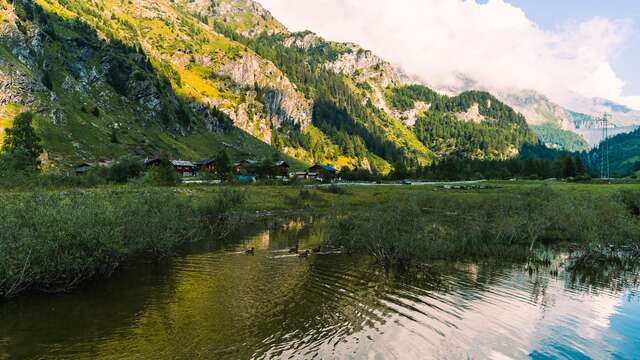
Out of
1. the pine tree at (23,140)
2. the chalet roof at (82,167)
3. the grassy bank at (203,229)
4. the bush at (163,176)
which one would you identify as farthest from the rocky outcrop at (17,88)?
the grassy bank at (203,229)

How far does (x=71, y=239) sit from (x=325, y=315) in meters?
23.3

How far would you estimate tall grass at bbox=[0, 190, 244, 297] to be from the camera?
107 feet

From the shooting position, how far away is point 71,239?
119ft

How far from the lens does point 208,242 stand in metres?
64.8

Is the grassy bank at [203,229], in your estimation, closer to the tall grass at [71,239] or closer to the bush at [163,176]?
the tall grass at [71,239]

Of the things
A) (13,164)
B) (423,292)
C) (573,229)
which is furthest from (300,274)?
(13,164)

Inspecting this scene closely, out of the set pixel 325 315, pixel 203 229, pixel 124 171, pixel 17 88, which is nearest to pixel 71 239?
pixel 325 315

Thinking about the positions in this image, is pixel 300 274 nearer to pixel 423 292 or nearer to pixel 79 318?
pixel 423 292

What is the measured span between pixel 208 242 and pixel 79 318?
34007 millimetres


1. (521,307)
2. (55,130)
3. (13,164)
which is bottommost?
(521,307)

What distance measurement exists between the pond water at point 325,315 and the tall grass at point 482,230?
15.5 ft

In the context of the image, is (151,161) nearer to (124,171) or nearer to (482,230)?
(124,171)

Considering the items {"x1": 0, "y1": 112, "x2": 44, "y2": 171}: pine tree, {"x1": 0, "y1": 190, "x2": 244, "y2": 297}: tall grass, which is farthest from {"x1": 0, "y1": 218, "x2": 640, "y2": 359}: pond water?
{"x1": 0, "y1": 112, "x2": 44, "y2": 171}: pine tree

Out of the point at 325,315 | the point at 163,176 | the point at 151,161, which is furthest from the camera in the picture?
the point at 151,161
